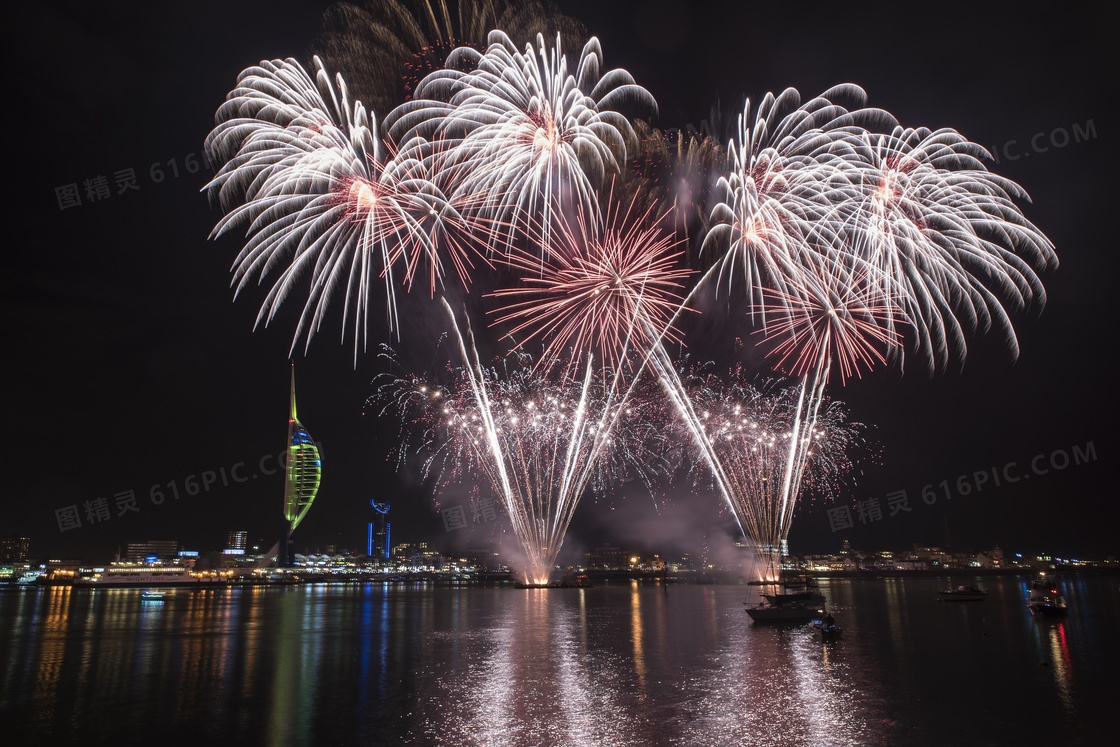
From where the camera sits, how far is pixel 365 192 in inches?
975

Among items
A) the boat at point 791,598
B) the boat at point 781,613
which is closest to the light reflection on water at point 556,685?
the boat at point 781,613

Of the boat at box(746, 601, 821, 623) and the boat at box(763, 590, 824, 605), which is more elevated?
the boat at box(763, 590, 824, 605)

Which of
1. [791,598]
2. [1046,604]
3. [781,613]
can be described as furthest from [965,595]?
[781,613]

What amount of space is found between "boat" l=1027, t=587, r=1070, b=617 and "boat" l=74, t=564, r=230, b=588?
143 m

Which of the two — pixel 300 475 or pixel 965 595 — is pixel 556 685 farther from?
pixel 300 475

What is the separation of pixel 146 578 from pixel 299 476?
3623 cm

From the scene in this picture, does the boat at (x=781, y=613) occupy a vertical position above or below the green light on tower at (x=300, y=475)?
below

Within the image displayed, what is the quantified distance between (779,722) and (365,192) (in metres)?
20.7

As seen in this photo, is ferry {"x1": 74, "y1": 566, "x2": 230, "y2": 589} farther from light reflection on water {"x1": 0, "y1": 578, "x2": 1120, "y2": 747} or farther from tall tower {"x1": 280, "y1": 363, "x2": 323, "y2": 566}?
light reflection on water {"x1": 0, "y1": 578, "x2": 1120, "y2": 747}

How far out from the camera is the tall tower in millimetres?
142125

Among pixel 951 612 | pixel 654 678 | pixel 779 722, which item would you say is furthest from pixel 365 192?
pixel 951 612

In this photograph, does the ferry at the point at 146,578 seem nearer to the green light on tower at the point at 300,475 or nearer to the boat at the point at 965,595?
the green light on tower at the point at 300,475

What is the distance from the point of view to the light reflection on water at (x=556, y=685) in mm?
15312

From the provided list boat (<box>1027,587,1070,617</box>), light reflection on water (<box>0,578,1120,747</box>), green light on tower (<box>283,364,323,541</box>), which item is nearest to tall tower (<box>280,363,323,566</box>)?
green light on tower (<box>283,364,323,541</box>)
